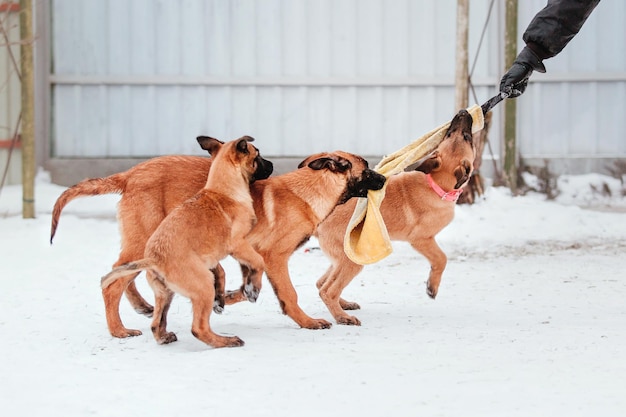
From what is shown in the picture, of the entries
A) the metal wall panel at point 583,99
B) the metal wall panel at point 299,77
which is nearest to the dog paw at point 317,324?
the metal wall panel at point 299,77

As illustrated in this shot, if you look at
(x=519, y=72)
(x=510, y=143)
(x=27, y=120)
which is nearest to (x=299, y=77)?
(x=510, y=143)

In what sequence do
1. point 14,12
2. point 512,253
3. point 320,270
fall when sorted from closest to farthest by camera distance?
point 320,270
point 512,253
point 14,12

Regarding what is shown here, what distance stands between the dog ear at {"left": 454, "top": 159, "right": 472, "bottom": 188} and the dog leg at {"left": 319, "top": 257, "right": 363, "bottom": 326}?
38.3 inches

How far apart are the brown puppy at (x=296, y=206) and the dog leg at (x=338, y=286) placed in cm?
23

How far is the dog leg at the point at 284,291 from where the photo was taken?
512cm

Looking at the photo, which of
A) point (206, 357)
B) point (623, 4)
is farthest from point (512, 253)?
point (623, 4)

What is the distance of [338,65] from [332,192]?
22.0ft

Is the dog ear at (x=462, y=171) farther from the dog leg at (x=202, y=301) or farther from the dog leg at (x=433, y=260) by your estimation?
the dog leg at (x=202, y=301)

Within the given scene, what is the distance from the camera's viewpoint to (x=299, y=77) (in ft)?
38.6

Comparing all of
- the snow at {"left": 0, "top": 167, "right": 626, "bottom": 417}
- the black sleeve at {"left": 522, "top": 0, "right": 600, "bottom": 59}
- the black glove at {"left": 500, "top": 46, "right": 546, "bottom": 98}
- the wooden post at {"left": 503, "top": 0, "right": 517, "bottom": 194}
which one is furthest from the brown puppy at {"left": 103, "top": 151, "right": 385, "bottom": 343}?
the wooden post at {"left": 503, "top": 0, "right": 517, "bottom": 194}

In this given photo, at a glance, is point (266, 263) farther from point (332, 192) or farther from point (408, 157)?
point (408, 157)

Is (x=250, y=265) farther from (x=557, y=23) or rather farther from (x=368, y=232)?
(x=557, y=23)

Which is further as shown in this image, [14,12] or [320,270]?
[14,12]

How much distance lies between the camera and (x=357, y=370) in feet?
13.7
